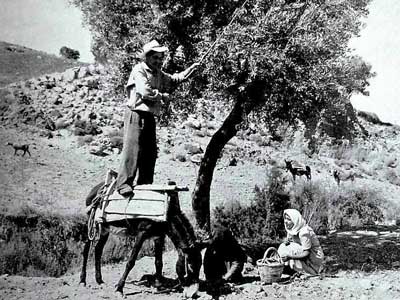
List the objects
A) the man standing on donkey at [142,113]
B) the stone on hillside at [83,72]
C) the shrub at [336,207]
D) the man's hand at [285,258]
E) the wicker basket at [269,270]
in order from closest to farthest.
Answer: the man standing on donkey at [142,113] → the wicker basket at [269,270] → the man's hand at [285,258] → the shrub at [336,207] → the stone on hillside at [83,72]

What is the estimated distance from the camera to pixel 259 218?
1327cm

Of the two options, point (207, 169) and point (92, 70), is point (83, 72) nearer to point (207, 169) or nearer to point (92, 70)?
point (92, 70)

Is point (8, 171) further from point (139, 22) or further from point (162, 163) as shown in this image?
point (139, 22)

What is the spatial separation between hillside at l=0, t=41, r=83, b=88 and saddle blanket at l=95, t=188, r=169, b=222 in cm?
1070

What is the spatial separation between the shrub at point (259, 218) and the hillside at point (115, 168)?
1335 millimetres

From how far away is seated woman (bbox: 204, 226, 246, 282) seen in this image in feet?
24.4

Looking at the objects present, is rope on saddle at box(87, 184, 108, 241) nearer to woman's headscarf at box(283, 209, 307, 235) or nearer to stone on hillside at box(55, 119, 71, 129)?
woman's headscarf at box(283, 209, 307, 235)

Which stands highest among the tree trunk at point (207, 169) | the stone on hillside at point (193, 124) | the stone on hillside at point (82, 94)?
the stone on hillside at point (82, 94)

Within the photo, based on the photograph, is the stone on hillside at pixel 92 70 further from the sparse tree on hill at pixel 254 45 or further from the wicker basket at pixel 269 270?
the wicker basket at pixel 269 270

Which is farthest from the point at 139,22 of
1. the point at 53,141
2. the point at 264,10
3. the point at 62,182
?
the point at 53,141

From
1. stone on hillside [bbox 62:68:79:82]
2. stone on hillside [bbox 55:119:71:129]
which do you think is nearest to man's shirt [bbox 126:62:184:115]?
stone on hillside [bbox 55:119:71:129]

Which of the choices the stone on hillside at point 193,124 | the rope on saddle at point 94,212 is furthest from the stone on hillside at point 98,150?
the rope on saddle at point 94,212

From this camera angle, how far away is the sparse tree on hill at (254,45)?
908cm

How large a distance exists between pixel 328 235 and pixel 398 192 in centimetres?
1149
